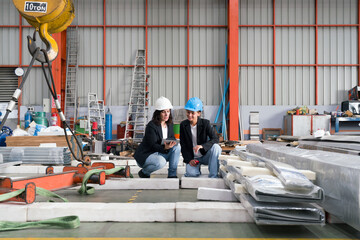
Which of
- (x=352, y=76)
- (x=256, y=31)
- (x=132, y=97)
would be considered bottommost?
(x=132, y=97)

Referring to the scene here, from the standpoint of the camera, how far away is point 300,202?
196cm

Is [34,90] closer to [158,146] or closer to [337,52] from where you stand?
[158,146]

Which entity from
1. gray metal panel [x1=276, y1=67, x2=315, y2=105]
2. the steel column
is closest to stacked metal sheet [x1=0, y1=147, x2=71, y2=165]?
the steel column

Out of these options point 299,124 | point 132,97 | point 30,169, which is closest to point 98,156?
point 30,169

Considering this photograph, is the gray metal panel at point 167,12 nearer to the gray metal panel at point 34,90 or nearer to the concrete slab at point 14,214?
the gray metal panel at point 34,90

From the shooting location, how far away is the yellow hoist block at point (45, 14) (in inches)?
114

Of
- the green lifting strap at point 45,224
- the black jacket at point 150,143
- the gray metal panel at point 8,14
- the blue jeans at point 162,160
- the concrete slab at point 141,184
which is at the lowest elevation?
the concrete slab at point 141,184

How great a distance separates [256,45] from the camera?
1270 cm

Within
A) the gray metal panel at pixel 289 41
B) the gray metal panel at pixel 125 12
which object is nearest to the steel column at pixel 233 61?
the gray metal panel at pixel 289 41

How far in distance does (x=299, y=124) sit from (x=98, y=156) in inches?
297

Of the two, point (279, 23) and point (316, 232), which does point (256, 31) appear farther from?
point (316, 232)

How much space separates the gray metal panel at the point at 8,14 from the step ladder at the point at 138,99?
5.31m

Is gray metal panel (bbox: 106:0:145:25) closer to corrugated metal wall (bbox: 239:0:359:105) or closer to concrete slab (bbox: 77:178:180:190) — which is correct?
corrugated metal wall (bbox: 239:0:359:105)

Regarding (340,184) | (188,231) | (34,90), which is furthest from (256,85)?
(188,231)
